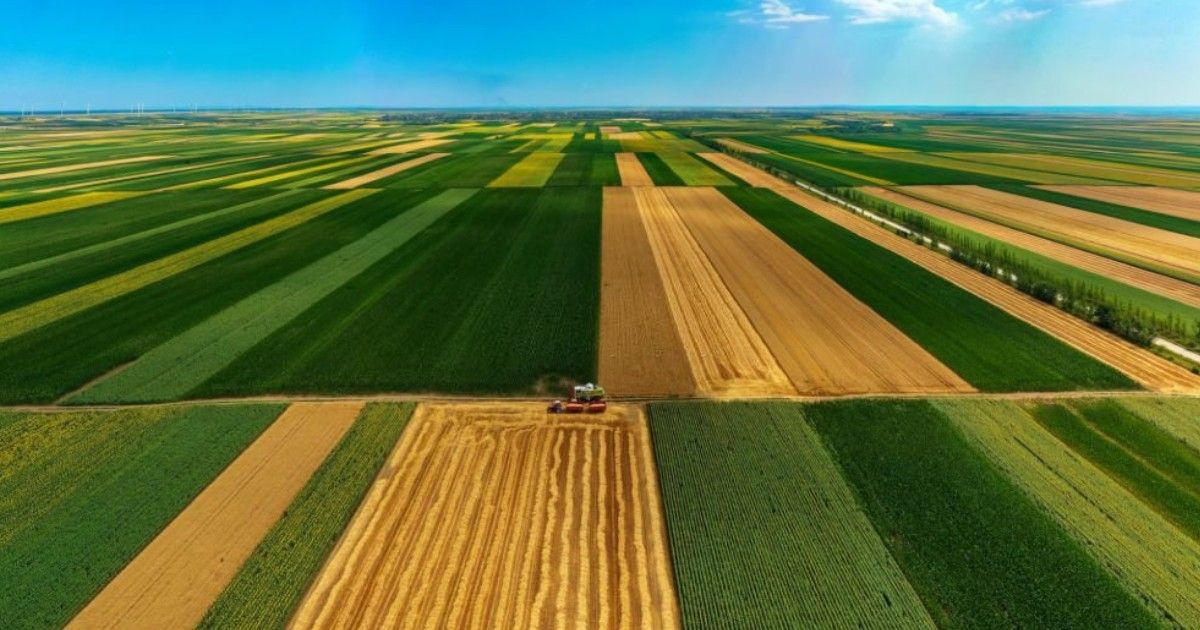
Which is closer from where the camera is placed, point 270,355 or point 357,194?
point 270,355

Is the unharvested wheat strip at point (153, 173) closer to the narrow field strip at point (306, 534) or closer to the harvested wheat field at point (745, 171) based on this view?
the narrow field strip at point (306, 534)

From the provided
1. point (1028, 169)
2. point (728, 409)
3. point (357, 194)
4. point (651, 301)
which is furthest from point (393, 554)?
point (1028, 169)

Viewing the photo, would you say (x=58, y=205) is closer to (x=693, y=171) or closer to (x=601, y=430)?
(x=601, y=430)

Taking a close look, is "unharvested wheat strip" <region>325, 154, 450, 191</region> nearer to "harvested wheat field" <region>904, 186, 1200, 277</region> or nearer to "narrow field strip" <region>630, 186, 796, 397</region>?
"narrow field strip" <region>630, 186, 796, 397</region>

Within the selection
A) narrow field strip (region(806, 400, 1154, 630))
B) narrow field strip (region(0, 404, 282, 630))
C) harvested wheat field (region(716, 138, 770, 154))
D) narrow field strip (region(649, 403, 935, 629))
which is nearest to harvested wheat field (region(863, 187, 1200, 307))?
narrow field strip (region(806, 400, 1154, 630))

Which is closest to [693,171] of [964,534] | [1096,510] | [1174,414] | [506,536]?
[1174,414]

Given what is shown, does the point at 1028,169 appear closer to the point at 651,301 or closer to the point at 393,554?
the point at 651,301
